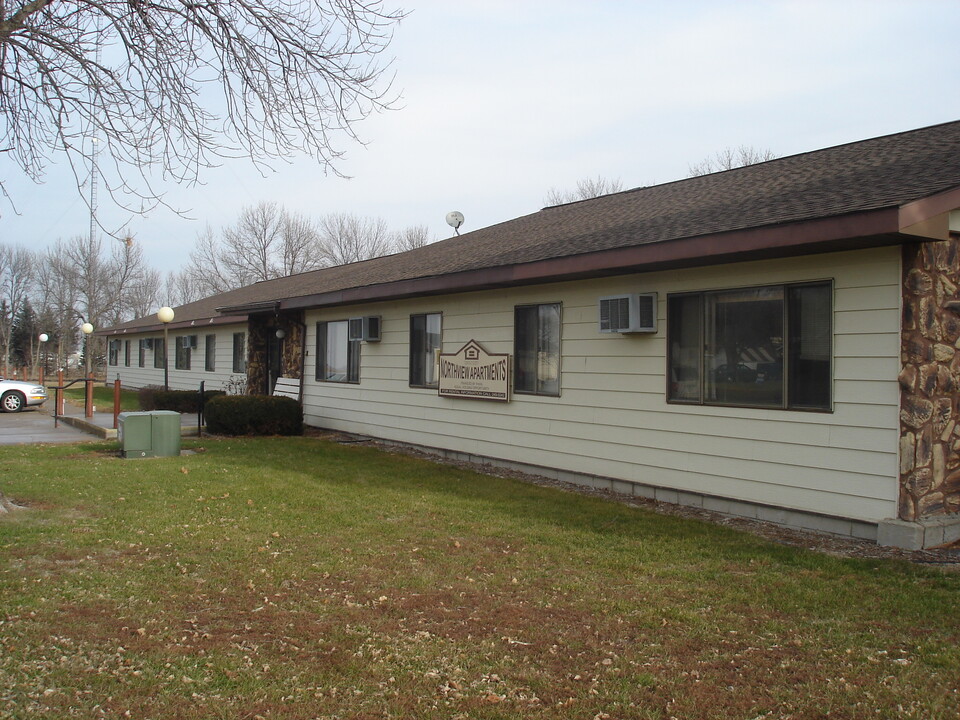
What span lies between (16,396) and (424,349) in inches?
512

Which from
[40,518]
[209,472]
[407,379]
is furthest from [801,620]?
[407,379]

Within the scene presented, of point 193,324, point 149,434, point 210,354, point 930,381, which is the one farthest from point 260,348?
point 930,381

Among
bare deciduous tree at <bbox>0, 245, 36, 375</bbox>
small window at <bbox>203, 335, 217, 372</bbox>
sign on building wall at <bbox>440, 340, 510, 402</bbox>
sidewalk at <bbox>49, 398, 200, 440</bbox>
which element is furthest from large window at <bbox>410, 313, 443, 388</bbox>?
bare deciduous tree at <bbox>0, 245, 36, 375</bbox>

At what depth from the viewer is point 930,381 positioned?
6102 millimetres

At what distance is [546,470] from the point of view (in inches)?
378

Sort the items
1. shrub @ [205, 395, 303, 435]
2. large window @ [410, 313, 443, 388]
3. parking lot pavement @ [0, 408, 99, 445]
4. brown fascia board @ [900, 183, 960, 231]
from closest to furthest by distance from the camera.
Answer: brown fascia board @ [900, 183, 960, 231]
large window @ [410, 313, 443, 388]
parking lot pavement @ [0, 408, 99, 445]
shrub @ [205, 395, 303, 435]

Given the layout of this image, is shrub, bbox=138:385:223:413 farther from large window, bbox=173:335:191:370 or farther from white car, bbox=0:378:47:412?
large window, bbox=173:335:191:370

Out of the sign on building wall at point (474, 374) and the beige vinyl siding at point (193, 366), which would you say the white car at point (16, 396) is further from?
the sign on building wall at point (474, 374)

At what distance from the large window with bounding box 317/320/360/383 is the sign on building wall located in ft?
9.69

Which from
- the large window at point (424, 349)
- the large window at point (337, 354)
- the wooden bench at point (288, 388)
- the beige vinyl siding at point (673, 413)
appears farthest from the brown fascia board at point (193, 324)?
the beige vinyl siding at point (673, 413)

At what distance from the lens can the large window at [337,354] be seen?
13.9 m

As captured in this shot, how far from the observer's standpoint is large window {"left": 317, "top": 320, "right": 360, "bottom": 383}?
13.9m

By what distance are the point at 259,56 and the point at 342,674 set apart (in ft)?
18.1

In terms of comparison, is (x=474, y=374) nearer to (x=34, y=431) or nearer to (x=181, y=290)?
(x=34, y=431)
